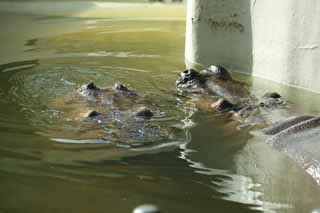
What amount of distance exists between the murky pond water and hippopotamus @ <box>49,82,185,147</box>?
0.06 meters

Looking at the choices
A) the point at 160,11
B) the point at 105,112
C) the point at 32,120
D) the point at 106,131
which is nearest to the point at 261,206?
the point at 106,131

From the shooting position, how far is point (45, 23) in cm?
1091

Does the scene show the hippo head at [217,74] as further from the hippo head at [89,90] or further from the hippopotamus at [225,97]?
the hippo head at [89,90]

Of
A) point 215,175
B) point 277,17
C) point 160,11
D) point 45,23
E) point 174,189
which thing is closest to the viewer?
point 174,189

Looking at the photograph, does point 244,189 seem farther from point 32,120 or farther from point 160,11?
point 160,11

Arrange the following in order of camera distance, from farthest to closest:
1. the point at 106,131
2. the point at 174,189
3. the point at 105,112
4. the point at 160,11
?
1. the point at 160,11
2. the point at 105,112
3. the point at 106,131
4. the point at 174,189

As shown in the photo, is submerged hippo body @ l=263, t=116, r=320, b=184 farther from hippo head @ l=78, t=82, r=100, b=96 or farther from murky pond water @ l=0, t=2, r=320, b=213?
hippo head @ l=78, t=82, r=100, b=96

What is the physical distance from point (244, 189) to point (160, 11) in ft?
32.3

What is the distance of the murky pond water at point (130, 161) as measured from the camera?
3.23 metres

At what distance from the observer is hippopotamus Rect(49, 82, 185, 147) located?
4207mm

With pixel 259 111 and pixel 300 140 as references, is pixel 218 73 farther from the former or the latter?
pixel 300 140

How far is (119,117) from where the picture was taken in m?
4.48

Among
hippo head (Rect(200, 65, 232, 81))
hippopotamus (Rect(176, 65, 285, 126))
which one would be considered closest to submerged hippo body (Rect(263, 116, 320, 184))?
hippopotamus (Rect(176, 65, 285, 126))

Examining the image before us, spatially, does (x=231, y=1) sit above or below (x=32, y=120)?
above
